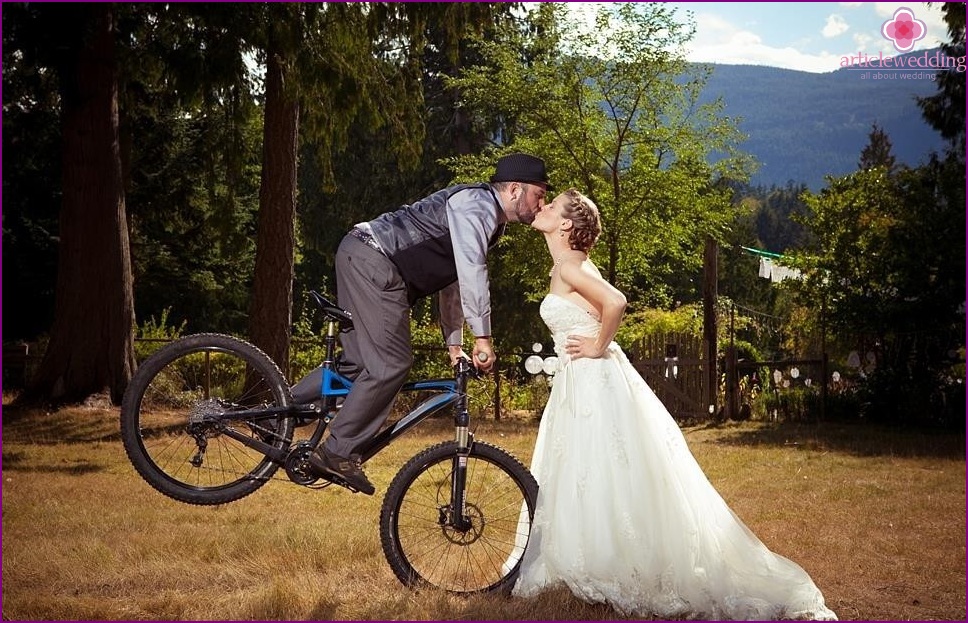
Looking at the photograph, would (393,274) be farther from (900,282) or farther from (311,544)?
(900,282)

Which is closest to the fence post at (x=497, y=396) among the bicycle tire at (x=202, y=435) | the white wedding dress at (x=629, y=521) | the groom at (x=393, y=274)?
the bicycle tire at (x=202, y=435)

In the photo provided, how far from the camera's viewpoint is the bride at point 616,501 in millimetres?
4660

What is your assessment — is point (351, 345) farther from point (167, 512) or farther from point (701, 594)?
point (167, 512)

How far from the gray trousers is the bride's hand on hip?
2.51 feet

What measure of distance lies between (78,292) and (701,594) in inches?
411

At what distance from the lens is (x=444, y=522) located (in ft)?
16.0

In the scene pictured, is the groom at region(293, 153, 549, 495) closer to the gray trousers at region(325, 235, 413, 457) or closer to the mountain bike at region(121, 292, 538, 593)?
the gray trousers at region(325, 235, 413, 457)

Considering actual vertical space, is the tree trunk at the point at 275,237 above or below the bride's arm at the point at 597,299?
above

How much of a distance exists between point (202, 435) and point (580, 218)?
209 cm

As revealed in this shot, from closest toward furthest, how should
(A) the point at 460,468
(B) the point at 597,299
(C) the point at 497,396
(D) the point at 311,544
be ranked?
(B) the point at 597,299 → (A) the point at 460,468 → (D) the point at 311,544 → (C) the point at 497,396

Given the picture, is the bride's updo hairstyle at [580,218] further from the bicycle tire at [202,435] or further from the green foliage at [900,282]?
the green foliage at [900,282]

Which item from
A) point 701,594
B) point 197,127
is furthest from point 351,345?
point 197,127

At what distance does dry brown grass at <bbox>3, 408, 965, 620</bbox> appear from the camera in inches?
184

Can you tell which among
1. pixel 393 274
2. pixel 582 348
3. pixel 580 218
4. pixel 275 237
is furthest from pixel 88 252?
pixel 580 218
